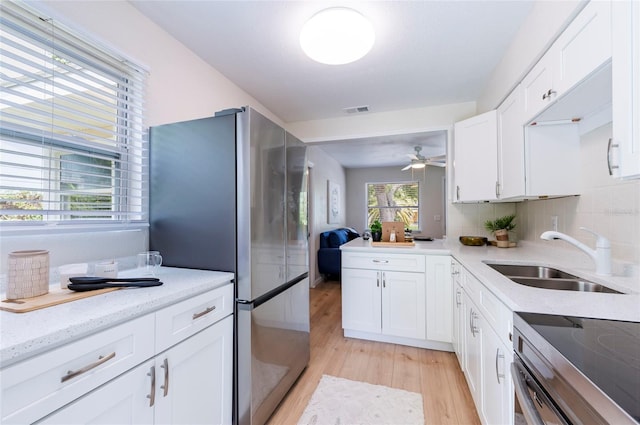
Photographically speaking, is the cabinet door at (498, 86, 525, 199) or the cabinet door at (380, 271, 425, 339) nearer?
the cabinet door at (498, 86, 525, 199)

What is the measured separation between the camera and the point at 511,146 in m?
1.98

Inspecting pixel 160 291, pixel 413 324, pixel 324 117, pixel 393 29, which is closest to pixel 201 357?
pixel 160 291

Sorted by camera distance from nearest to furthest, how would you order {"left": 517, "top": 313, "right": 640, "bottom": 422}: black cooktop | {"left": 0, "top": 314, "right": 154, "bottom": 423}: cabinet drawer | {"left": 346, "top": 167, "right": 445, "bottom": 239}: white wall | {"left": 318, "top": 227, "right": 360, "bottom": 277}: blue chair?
{"left": 517, "top": 313, "right": 640, "bottom": 422}: black cooktop
{"left": 0, "top": 314, "right": 154, "bottom": 423}: cabinet drawer
{"left": 318, "top": 227, "right": 360, "bottom": 277}: blue chair
{"left": 346, "top": 167, "right": 445, "bottom": 239}: white wall

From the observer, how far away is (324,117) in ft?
10.9

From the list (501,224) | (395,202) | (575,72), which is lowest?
(501,224)

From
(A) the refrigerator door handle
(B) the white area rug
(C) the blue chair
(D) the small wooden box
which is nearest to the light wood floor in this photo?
(B) the white area rug

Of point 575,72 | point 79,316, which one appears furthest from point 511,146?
point 79,316

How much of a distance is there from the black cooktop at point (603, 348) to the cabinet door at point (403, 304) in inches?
61.0

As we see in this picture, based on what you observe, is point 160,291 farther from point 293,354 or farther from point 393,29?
point 393,29

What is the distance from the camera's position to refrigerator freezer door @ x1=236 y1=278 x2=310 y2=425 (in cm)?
141

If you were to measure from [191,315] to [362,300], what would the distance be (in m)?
1.81

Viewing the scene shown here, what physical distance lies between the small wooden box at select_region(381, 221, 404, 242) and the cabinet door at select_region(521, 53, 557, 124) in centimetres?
141

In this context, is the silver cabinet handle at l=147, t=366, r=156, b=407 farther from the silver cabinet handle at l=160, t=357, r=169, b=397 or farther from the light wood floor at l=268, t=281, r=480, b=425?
the light wood floor at l=268, t=281, r=480, b=425

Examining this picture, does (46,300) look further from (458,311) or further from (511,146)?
(511,146)
